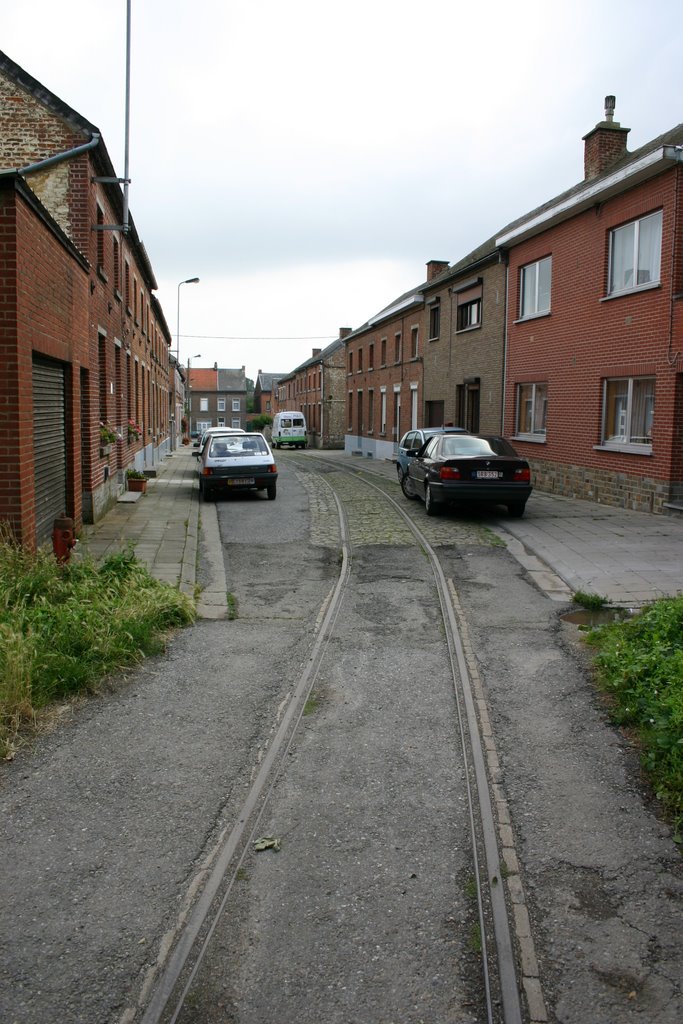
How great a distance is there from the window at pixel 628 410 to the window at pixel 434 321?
1358 cm

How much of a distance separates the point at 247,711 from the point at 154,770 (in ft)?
3.38

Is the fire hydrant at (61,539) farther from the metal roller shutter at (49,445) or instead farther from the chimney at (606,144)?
the chimney at (606,144)

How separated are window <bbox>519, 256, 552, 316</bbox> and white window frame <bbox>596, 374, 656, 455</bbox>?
3848 mm

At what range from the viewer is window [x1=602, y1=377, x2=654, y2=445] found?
15.8 meters

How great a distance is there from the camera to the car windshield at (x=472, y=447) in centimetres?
1511

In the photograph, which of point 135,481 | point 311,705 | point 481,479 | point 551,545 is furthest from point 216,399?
point 311,705

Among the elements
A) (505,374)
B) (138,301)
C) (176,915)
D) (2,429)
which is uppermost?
(138,301)

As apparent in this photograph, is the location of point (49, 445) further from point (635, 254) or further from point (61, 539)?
point (635, 254)

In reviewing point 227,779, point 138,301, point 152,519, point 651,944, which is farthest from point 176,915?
point 138,301

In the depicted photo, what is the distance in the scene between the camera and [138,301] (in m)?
26.9

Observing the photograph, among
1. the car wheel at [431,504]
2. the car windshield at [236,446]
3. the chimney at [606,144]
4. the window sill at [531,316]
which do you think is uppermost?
the chimney at [606,144]

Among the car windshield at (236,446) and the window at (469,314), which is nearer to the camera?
the car windshield at (236,446)

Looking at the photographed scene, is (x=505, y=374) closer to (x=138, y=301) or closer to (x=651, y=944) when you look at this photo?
(x=138, y=301)

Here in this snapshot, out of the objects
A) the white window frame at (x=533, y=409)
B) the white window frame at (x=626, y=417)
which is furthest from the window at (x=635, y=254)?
the white window frame at (x=533, y=409)
